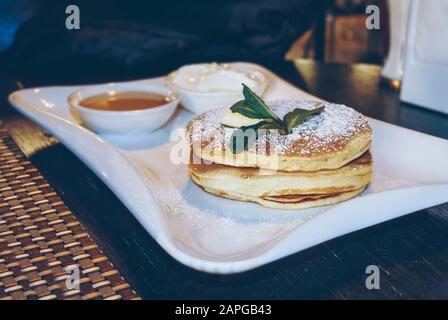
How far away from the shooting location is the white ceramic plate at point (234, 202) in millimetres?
762

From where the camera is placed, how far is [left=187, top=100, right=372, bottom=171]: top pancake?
3.07ft

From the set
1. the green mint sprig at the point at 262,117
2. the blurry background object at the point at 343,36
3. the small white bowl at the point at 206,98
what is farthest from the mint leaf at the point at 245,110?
the blurry background object at the point at 343,36

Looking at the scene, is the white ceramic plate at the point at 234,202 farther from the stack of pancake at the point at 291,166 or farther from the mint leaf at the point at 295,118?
the mint leaf at the point at 295,118

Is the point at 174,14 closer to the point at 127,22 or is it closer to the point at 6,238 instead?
the point at 127,22

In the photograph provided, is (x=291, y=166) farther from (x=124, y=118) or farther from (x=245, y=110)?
(x=124, y=118)

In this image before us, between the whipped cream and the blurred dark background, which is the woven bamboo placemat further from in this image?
the blurred dark background

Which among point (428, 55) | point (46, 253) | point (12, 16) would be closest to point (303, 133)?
point (46, 253)

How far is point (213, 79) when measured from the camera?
1.54m

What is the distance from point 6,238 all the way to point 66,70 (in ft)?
4.96

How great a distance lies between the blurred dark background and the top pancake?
117 cm

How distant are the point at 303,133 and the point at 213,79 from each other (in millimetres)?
600

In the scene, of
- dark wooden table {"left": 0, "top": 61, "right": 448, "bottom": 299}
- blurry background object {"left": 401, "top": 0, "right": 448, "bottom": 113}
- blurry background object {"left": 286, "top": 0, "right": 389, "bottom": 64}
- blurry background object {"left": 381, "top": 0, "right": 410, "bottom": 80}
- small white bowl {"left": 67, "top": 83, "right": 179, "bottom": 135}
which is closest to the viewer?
dark wooden table {"left": 0, "top": 61, "right": 448, "bottom": 299}

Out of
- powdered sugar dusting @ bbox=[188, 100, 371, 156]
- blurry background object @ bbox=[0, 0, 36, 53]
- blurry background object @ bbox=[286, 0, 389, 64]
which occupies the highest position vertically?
blurry background object @ bbox=[0, 0, 36, 53]

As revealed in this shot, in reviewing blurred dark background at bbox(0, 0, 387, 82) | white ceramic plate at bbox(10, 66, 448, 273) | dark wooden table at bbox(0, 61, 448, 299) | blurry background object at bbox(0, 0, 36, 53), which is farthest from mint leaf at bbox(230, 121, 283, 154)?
blurry background object at bbox(0, 0, 36, 53)
